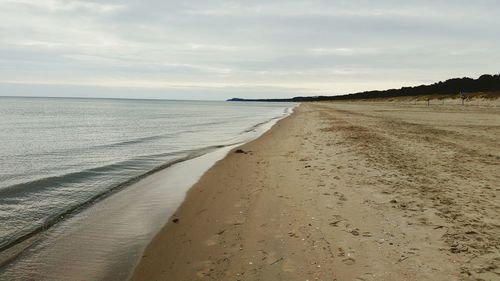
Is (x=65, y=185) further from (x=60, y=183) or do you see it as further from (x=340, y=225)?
(x=340, y=225)

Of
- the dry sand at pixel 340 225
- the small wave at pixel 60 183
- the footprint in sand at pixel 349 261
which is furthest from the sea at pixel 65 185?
the footprint in sand at pixel 349 261

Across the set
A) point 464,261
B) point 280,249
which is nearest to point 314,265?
point 280,249

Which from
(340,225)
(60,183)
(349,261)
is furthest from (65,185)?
(349,261)

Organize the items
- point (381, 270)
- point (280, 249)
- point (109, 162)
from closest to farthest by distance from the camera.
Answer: point (381, 270)
point (280, 249)
point (109, 162)

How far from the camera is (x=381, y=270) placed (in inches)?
194

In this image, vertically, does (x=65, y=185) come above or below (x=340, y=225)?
below

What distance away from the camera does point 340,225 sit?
669 cm

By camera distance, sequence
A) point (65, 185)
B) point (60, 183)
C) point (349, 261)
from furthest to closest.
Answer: point (60, 183) < point (65, 185) < point (349, 261)

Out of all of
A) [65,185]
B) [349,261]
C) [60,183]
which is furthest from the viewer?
[60,183]

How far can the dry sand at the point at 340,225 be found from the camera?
511 cm

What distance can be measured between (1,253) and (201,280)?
392 centimetres

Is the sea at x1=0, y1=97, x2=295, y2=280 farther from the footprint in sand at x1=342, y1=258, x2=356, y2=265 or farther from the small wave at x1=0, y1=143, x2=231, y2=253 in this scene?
the footprint in sand at x1=342, y1=258, x2=356, y2=265

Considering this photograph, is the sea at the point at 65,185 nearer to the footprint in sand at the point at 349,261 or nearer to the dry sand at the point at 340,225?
the dry sand at the point at 340,225

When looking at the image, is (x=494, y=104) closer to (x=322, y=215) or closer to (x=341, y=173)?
(x=341, y=173)
